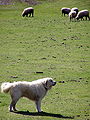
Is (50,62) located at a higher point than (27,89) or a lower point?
lower

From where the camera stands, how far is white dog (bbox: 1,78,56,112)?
16844 mm

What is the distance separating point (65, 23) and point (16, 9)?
23.0 metres

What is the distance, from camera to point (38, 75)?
26.0 m

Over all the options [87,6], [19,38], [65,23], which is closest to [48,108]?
[19,38]

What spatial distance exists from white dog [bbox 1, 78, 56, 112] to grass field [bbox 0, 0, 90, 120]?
21.7 inches

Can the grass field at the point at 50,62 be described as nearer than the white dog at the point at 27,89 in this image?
No

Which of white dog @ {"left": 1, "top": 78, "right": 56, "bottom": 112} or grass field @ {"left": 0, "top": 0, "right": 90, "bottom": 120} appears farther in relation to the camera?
grass field @ {"left": 0, "top": 0, "right": 90, "bottom": 120}

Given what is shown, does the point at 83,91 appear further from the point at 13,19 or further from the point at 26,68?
the point at 13,19

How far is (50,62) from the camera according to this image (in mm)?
30578

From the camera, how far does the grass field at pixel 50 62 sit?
18.1 metres

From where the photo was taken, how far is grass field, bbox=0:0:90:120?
1806 cm

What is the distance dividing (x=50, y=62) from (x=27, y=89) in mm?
13623

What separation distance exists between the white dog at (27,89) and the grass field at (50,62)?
0.55 m

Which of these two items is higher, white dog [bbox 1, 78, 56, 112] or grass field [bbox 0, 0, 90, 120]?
white dog [bbox 1, 78, 56, 112]
